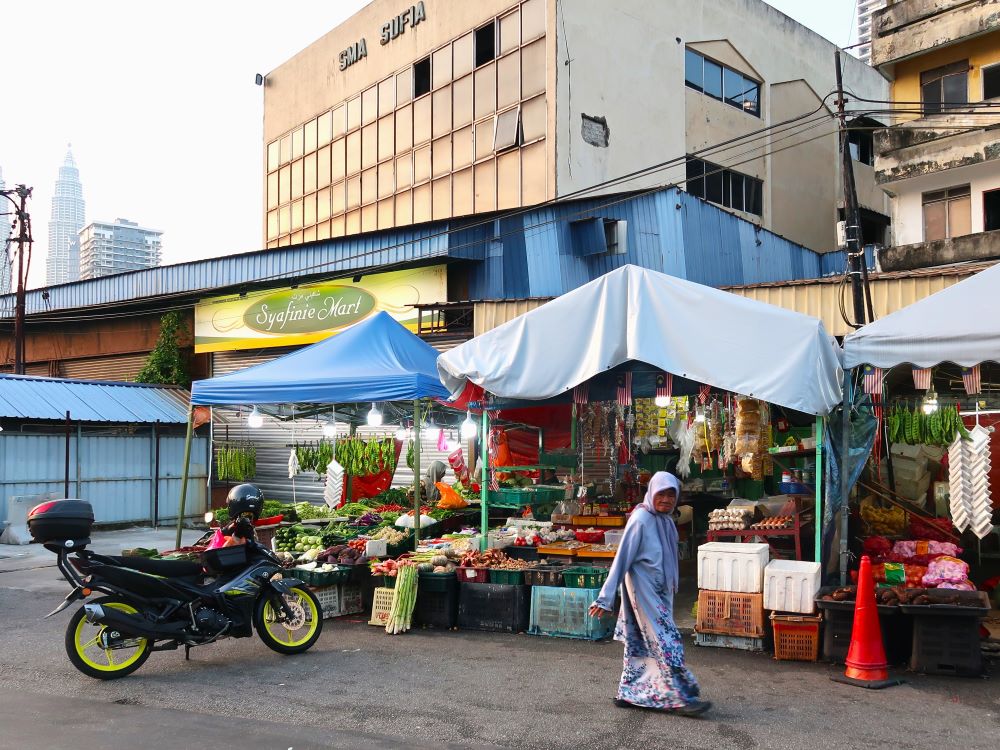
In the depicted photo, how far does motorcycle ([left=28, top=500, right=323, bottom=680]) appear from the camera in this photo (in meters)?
6.99

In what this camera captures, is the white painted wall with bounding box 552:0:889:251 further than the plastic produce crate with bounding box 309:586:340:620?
Yes

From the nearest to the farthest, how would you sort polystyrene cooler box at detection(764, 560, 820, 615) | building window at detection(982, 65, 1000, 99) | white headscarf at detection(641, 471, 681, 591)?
white headscarf at detection(641, 471, 681, 591) → polystyrene cooler box at detection(764, 560, 820, 615) → building window at detection(982, 65, 1000, 99)

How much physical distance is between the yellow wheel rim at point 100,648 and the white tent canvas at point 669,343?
395 centimetres

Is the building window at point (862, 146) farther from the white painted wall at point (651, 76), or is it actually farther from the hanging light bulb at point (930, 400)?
the hanging light bulb at point (930, 400)

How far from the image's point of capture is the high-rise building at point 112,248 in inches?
1957

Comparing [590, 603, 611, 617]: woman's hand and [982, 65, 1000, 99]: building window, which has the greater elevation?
[982, 65, 1000, 99]: building window

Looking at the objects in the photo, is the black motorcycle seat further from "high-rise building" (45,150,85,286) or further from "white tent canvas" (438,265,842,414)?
"high-rise building" (45,150,85,286)

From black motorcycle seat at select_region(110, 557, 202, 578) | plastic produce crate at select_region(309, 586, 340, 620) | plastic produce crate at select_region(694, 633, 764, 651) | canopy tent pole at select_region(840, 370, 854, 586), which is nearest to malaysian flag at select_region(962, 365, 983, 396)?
canopy tent pole at select_region(840, 370, 854, 586)

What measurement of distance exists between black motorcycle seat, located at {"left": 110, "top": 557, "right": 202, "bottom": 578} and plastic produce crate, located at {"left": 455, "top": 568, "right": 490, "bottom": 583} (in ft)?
8.99

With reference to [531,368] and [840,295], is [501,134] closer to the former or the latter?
[840,295]

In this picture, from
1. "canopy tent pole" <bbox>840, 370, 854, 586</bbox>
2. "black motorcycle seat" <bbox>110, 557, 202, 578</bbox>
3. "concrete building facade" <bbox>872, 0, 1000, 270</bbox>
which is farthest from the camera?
"concrete building facade" <bbox>872, 0, 1000, 270</bbox>

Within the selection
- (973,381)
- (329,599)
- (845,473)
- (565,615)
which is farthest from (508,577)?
(973,381)

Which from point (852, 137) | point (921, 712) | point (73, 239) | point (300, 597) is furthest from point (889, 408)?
point (73, 239)

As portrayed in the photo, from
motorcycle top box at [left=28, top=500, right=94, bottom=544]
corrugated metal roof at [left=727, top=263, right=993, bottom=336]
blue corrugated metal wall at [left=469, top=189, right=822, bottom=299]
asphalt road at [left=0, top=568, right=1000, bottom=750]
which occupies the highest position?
blue corrugated metal wall at [left=469, top=189, right=822, bottom=299]
